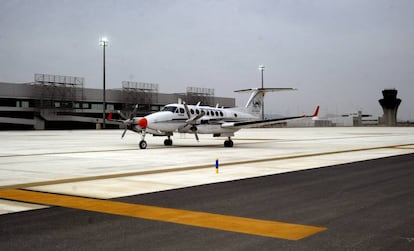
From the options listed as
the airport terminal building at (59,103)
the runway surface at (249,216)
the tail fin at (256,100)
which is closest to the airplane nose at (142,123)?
the tail fin at (256,100)

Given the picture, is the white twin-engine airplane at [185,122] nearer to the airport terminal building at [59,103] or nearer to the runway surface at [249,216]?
the runway surface at [249,216]

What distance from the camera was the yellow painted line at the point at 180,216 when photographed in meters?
7.29

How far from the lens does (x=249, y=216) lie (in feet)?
27.7

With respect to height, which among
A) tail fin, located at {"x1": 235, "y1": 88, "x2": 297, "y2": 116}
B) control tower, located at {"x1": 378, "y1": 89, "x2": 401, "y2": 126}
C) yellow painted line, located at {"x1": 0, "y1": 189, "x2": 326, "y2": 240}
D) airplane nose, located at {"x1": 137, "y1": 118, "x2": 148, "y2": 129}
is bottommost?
yellow painted line, located at {"x1": 0, "y1": 189, "x2": 326, "y2": 240}

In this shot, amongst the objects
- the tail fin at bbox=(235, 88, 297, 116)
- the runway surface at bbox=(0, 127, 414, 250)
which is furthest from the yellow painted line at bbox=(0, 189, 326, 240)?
the tail fin at bbox=(235, 88, 297, 116)

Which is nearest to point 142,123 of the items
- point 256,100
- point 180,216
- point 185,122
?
point 185,122

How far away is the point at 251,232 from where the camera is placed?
7.22m

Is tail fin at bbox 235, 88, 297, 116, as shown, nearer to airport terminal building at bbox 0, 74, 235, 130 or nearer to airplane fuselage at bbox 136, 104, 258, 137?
airplane fuselage at bbox 136, 104, 258, 137

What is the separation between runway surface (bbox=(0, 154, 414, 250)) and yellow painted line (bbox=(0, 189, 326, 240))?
0.85 ft

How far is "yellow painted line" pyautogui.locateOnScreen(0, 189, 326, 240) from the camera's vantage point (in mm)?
7285

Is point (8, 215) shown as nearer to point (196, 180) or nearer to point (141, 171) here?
point (196, 180)

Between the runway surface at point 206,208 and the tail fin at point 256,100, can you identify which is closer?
the runway surface at point 206,208

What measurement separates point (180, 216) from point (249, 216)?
1.32 m

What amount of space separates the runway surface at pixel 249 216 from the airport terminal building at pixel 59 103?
78465 mm
